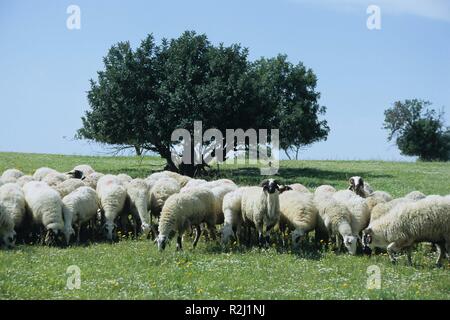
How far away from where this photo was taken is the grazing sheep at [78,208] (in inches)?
682

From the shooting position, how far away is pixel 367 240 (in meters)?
15.4

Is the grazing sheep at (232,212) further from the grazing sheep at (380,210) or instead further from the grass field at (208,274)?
the grazing sheep at (380,210)

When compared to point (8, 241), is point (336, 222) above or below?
above

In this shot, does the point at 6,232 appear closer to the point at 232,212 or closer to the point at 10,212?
the point at 10,212

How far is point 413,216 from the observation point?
47.9 ft

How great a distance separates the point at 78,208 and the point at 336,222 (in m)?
7.67

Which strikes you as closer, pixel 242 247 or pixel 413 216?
pixel 413 216

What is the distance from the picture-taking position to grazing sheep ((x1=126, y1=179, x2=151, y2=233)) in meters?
18.5

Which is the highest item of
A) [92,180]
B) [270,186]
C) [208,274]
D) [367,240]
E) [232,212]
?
Result: [270,186]

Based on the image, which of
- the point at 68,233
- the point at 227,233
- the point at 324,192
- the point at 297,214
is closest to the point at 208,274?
the point at 227,233

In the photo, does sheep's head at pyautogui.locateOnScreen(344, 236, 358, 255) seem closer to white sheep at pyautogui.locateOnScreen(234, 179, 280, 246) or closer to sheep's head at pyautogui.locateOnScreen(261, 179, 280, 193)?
white sheep at pyautogui.locateOnScreen(234, 179, 280, 246)
